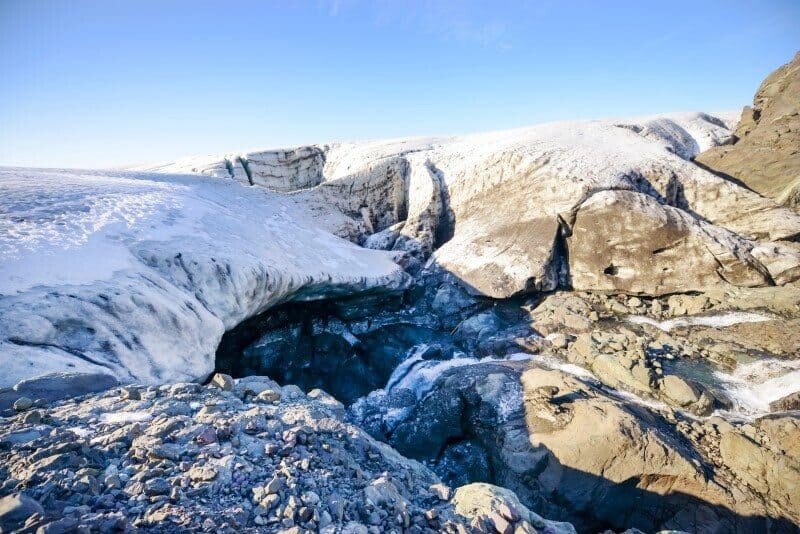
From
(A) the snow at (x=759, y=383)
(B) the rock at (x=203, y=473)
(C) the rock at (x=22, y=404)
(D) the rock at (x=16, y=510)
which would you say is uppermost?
(D) the rock at (x=16, y=510)

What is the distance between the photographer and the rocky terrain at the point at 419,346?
9.46 feet

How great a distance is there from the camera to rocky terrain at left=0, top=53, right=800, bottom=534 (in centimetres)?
288

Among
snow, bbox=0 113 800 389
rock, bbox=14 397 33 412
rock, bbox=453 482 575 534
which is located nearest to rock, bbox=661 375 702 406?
snow, bbox=0 113 800 389

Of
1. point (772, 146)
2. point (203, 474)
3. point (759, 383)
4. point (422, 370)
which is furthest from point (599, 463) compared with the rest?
point (772, 146)

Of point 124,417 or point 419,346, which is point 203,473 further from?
point 419,346

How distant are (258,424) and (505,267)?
9.74 metres

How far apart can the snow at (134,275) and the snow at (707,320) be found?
7919 millimetres

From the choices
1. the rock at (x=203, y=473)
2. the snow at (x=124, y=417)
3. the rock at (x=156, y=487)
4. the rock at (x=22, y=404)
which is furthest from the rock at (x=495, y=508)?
the rock at (x=22, y=404)

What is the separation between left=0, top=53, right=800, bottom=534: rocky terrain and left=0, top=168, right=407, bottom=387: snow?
47 mm

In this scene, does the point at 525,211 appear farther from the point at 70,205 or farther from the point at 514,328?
the point at 70,205

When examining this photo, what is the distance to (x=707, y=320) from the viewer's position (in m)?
9.48

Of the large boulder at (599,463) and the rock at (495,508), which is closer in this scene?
the rock at (495,508)

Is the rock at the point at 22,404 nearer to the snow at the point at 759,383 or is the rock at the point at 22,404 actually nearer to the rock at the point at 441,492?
the rock at the point at 441,492

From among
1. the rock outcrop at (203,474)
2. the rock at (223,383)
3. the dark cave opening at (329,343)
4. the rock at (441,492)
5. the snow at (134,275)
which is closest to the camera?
the rock outcrop at (203,474)
